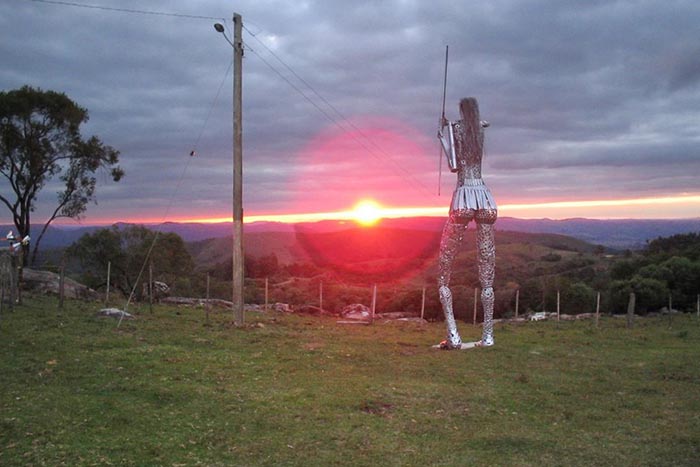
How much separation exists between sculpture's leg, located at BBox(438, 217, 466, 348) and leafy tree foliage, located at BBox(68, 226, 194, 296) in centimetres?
2074

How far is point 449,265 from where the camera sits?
14.7 m

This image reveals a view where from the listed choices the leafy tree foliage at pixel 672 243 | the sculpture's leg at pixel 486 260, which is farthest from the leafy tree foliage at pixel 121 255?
the leafy tree foliage at pixel 672 243

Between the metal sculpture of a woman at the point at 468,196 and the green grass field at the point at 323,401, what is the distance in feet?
5.52

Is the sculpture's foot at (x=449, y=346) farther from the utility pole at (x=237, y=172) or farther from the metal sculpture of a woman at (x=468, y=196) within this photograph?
the utility pole at (x=237, y=172)

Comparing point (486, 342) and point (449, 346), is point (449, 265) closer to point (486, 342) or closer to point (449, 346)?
point (449, 346)

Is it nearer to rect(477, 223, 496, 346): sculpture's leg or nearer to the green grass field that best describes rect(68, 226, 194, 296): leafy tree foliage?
the green grass field

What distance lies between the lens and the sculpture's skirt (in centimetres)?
1392

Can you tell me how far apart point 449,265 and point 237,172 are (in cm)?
663

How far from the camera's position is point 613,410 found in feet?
28.8

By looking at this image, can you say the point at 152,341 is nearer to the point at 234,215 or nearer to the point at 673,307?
the point at 234,215

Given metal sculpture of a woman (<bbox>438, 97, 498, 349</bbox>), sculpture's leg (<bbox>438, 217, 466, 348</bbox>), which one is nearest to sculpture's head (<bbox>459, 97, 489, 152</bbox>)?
metal sculpture of a woman (<bbox>438, 97, 498, 349</bbox>)

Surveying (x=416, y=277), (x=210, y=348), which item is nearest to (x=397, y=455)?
(x=210, y=348)

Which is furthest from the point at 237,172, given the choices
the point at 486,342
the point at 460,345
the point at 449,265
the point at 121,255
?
the point at 121,255

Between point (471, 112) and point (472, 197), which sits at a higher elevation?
point (471, 112)
